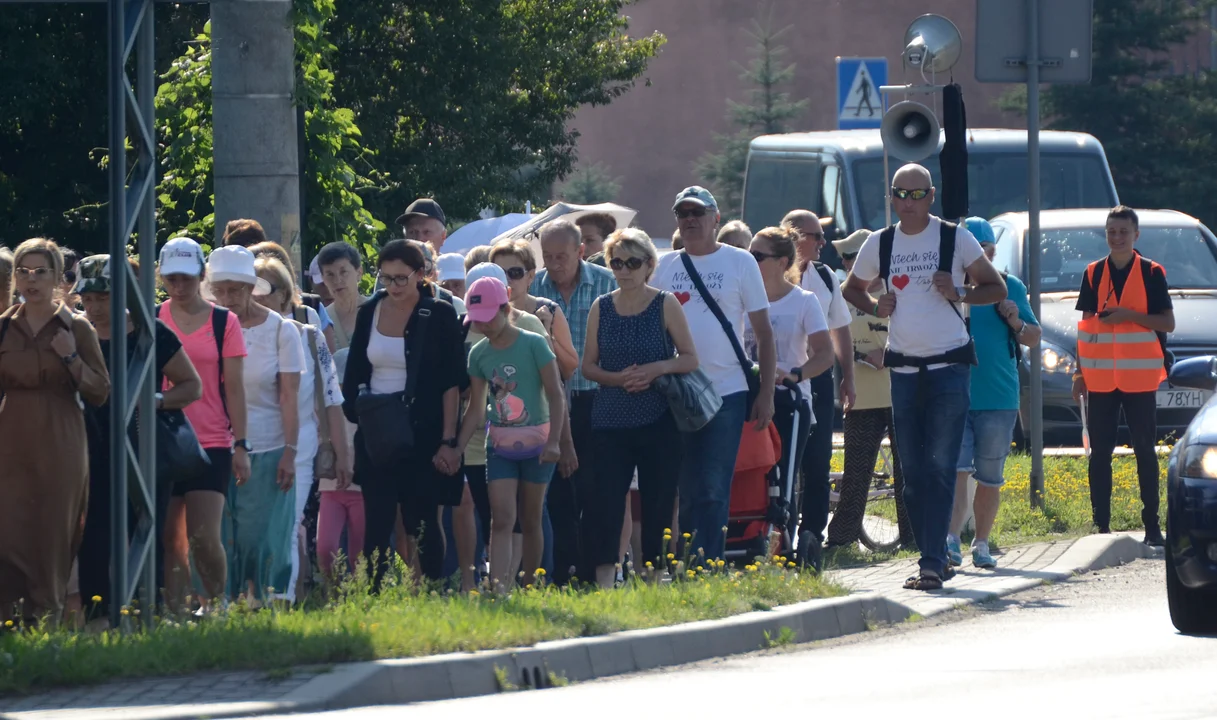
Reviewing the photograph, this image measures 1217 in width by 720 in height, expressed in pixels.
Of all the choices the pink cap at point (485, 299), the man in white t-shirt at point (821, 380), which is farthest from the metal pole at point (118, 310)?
the man in white t-shirt at point (821, 380)

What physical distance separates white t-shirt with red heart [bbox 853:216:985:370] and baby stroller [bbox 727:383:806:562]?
728 millimetres

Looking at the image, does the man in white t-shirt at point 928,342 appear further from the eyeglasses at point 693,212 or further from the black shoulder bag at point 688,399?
the black shoulder bag at point 688,399

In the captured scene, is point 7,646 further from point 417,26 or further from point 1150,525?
point 417,26

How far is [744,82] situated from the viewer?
53.2m

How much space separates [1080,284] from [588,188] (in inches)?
1360

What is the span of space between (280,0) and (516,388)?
93.3 inches

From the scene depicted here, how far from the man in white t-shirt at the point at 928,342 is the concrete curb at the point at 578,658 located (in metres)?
0.49

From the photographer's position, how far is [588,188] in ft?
168

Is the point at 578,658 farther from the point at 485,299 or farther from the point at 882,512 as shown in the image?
the point at 882,512

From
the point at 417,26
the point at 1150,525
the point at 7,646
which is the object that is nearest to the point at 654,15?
the point at 417,26

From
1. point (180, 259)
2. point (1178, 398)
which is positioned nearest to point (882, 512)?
point (1178, 398)

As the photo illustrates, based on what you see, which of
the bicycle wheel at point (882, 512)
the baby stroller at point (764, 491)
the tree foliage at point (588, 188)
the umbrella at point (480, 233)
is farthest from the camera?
the tree foliage at point (588, 188)

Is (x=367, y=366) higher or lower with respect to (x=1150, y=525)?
higher

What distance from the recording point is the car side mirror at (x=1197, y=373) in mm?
9547
